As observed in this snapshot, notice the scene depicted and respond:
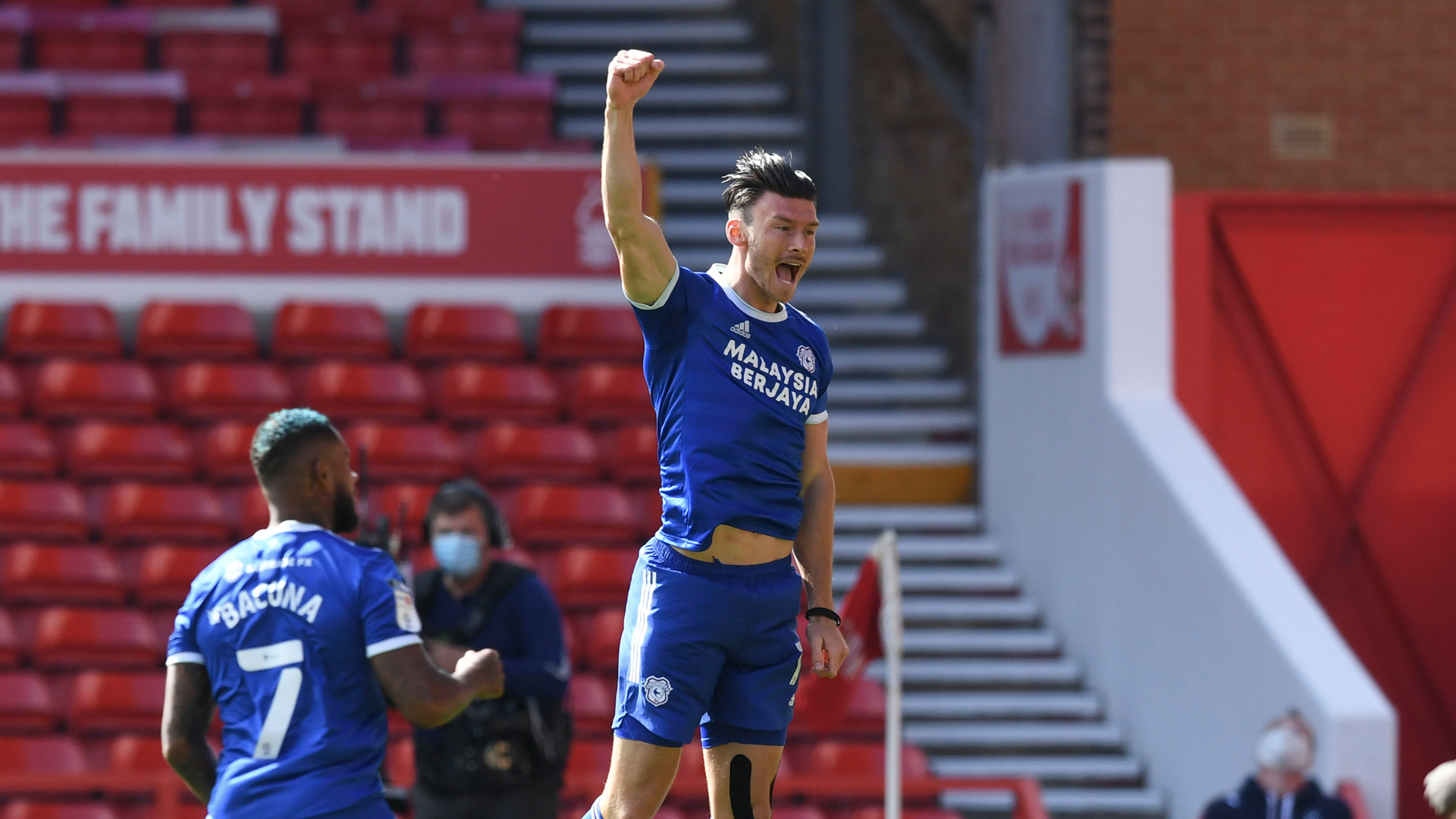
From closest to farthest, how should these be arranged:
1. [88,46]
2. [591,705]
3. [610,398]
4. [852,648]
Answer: [852,648]
[591,705]
[610,398]
[88,46]

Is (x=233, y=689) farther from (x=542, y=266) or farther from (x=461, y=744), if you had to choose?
(x=542, y=266)

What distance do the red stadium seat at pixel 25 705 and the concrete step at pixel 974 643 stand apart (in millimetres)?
4119

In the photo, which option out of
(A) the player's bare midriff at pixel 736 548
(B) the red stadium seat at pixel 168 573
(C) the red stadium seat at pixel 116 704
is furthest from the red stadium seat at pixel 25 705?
(A) the player's bare midriff at pixel 736 548

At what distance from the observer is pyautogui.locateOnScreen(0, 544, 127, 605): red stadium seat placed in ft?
31.0

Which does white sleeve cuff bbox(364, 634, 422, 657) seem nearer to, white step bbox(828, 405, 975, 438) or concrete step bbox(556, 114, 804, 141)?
white step bbox(828, 405, 975, 438)

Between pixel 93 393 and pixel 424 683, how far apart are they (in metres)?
6.84

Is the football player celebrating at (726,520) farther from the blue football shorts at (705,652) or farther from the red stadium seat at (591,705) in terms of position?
the red stadium seat at (591,705)

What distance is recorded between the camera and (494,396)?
1041 centimetres

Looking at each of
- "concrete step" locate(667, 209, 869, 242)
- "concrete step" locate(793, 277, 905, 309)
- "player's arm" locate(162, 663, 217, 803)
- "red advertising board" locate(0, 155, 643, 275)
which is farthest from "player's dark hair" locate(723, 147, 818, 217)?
"concrete step" locate(667, 209, 869, 242)

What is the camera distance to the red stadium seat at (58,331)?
10.5 m

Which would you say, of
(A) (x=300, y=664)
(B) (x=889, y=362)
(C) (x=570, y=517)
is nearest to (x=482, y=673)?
(A) (x=300, y=664)

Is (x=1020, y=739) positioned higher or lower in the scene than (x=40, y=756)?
lower

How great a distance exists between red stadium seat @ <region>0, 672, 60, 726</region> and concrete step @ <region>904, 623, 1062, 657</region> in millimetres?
4119

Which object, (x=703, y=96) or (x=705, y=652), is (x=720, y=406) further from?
(x=703, y=96)
